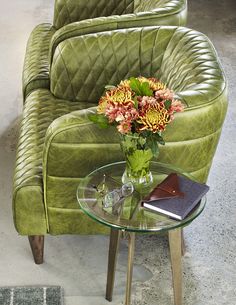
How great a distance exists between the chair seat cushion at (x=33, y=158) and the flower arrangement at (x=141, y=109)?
577 millimetres

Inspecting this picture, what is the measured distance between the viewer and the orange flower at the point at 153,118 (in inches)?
86.4

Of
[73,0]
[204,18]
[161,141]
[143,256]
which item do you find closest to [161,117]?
[161,141]

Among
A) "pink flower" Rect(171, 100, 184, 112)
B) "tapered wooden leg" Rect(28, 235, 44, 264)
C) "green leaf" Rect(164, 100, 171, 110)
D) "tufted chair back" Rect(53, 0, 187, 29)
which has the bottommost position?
"tapered wooden leg" Rect(28, 235, 44, 264)

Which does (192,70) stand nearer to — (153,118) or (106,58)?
(106,58)

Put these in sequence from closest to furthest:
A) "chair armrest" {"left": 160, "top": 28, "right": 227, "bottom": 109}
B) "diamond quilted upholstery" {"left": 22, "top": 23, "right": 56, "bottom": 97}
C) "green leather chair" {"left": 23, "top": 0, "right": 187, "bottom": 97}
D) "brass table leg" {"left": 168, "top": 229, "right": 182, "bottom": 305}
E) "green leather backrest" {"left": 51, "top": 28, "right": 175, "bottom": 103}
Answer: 1. "brass table leg" {"left": 168, "top": 229, "right": 182, "bottom": 305}
2. "chair armrest" {"left": 160, "top": 28, "right": 227, "bottom": 109}
3. "green leather backrest" {"left": 51, "top": 28, "right": 175, "bottom": 103}
4. "green leather chair" {"left": 23, "top": 0, "right": 187, "bottom": 97}
5. "diamond quilted upholstery" {"left": 22, "top": 23, "right": 56, "bottom": 97}

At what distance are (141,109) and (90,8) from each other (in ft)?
6.26

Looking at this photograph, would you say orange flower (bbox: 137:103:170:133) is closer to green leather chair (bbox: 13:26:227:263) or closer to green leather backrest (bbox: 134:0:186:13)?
green leather chair (bbox: 13:26:227:263)

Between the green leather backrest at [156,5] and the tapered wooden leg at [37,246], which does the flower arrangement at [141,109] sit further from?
the green leather backrest at [156,5]

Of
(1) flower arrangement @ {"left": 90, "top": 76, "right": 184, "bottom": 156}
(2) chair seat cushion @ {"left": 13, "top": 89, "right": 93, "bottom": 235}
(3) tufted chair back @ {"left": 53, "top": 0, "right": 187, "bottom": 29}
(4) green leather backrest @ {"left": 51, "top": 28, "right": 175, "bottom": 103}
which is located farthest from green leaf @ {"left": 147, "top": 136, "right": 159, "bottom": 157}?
(3) tufted chair back @ {"left": 53, "top": 0, "right": 187, "bottom": 29}

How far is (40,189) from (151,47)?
3.11ft

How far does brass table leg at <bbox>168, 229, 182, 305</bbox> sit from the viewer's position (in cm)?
242

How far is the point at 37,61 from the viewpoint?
148 inches

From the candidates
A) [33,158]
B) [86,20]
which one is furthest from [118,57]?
[33,158]

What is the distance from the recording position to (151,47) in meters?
3.14
